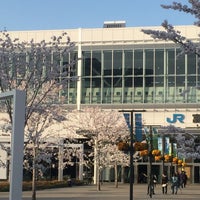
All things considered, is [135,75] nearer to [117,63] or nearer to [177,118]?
[117,63]

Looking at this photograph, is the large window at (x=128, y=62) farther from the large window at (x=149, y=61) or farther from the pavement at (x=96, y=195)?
the pavement at (x=96, y=195)

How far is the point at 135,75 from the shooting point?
56.8 m

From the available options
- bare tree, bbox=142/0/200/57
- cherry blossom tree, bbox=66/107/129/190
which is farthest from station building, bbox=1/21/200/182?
bare tree, bbox=142/0/200/57

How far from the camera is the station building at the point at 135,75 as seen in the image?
55.0m

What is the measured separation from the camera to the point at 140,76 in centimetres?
5666

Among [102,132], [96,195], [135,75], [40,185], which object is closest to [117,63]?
[135,75]

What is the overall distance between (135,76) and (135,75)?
125 millimetres

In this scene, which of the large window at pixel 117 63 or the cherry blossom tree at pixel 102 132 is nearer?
the cherry blossom tree at pixel 102 132

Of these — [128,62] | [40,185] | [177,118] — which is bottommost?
[40,185]

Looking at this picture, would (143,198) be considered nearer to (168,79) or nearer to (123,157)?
(123,157)

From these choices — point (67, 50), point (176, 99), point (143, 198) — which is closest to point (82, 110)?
point (176, 99)

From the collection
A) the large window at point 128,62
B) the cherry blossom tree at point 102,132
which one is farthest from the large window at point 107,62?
the cherry blossom tree at point 102,132

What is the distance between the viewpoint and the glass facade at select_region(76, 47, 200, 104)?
55.3 m

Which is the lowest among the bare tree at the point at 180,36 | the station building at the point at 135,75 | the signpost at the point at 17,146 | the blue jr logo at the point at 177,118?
the signpost at the point at 17,146
